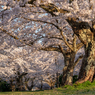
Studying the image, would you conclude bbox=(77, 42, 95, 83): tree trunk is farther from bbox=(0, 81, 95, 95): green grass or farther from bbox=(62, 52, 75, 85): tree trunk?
bbox=(62, 52, 75, 85): tree trunk

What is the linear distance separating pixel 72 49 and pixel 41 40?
4064 millimetres

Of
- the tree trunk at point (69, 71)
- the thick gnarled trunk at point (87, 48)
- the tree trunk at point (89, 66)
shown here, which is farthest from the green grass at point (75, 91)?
the tree trunk at point (69, 71)

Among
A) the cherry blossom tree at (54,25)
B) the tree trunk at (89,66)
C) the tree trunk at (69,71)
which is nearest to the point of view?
the cherry blossom tree at (54,25)

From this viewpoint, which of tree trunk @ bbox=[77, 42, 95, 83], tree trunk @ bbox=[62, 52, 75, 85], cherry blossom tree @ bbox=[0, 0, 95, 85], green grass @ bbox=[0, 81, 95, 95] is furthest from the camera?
tree trunk @ bbox=[62, 52, 75, 85]

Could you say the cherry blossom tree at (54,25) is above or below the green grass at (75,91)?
above

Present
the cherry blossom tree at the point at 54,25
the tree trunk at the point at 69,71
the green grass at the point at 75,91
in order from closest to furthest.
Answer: the green grass at the point at 75,91 → the cherry blossom tree at the point at 54,25 → the tree trunk at the point at 69,71

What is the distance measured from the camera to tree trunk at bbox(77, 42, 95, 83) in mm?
13336

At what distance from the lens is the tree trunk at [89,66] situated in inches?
525

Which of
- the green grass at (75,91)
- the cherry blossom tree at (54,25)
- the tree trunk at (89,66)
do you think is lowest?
the green grass at (75,91)

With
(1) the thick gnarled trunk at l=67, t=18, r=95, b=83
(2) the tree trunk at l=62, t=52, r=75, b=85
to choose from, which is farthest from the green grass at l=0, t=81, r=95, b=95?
(2) the tree trunk at l=62, t=52, r=75, b=85

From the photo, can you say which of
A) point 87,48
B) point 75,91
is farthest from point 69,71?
point 75,91

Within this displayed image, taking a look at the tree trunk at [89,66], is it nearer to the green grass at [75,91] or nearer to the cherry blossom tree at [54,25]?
the cherry blossom tree at [54,25]

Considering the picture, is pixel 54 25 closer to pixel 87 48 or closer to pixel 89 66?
pixel 87 48

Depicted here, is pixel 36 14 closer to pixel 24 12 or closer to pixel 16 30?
pixel 24 12
